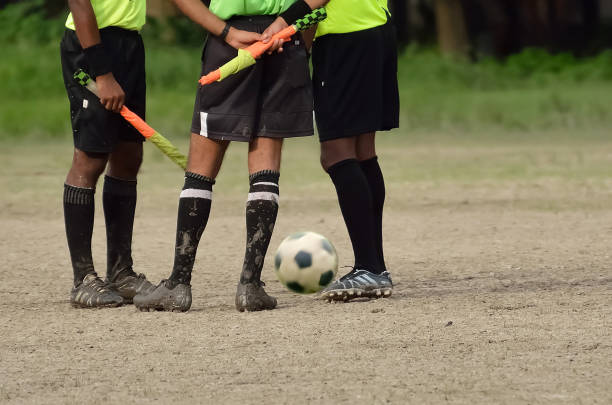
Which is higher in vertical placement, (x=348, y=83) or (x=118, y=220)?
(x=348, y=83)

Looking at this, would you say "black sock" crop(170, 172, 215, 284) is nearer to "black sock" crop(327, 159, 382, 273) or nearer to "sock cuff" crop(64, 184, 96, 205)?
"sock cuff" crop(64, 184, 96, 205)

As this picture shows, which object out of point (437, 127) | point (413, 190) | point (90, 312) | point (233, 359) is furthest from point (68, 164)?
point (233, 359)

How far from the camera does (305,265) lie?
256 inches

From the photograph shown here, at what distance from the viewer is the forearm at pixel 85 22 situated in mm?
6457

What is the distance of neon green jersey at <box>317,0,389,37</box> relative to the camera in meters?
6.74

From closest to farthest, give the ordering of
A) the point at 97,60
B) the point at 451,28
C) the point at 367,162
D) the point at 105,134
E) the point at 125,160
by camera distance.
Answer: the point at 97,60, the point at 105,134, the point at 125,160, the point at 367,162, the point at 451,28

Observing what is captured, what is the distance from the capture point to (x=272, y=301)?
21.6ft

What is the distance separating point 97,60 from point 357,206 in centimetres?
146

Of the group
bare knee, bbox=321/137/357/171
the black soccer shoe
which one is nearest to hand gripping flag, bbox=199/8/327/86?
bare knee, bbox=321/137/357/171

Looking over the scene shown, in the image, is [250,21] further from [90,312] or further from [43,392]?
[43,392]

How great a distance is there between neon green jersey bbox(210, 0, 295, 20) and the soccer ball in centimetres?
112

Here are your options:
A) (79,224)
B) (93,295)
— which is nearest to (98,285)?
(93,295)

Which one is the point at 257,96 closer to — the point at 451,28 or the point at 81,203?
the point at 81,203

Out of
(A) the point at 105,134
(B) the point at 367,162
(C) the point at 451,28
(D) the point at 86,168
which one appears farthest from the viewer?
(C) the point at 451,28
